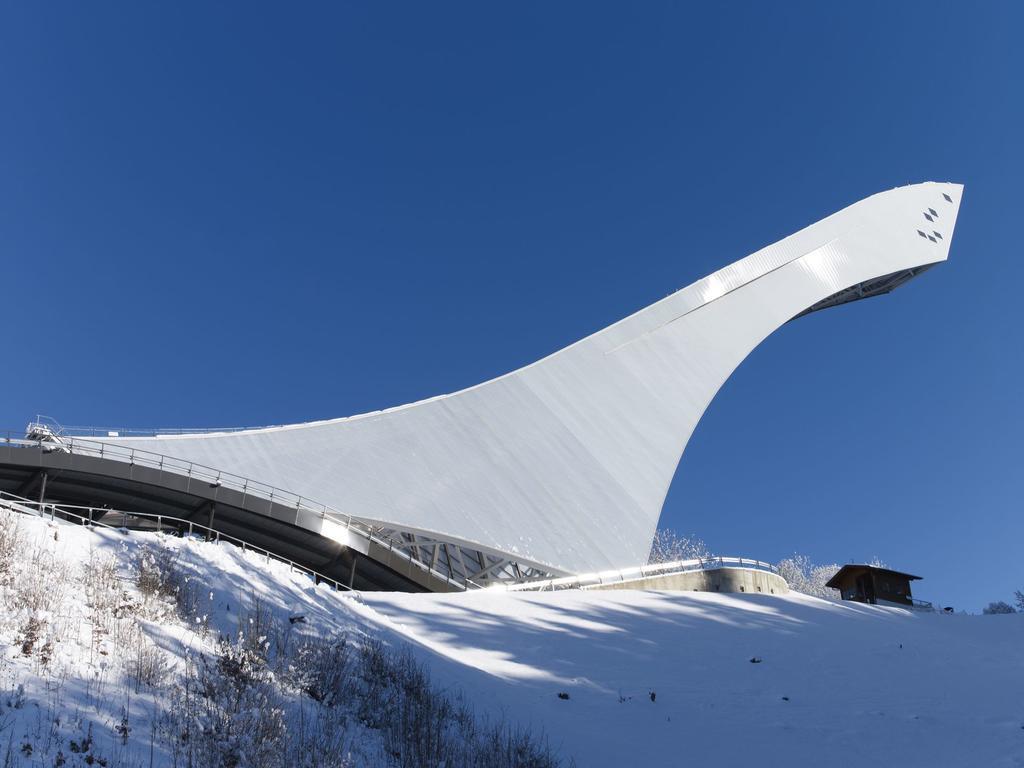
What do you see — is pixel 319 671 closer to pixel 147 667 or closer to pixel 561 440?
pixel 147 667

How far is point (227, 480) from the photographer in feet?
64.2

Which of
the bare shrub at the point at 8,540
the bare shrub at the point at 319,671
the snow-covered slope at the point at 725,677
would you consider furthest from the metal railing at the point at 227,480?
the bare shrub at the point at 319,671

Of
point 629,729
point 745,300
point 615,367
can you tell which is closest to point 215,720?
point 629,729

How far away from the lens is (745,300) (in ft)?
139

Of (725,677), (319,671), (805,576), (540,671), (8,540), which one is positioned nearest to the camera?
(319,671)

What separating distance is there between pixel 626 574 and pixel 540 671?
10.5 metres

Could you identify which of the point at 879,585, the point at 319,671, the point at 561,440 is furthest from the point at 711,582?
the point at 319,671

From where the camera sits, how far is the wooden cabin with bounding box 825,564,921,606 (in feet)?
96.3

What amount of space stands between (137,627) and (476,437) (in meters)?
18.9

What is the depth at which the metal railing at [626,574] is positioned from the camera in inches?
824

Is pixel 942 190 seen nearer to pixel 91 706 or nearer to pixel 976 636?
pixel 976 636

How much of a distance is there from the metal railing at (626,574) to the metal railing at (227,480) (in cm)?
209

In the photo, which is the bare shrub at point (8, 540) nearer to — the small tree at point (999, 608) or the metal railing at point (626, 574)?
the metal railing at point (626, 574)

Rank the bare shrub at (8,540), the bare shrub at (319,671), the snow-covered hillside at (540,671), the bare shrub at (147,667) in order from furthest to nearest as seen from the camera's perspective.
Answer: the bare shrub at (8,540), the bare shrub at (319,671), the bare shrub at (147,667), the snow-covered hillside at (540,671)
